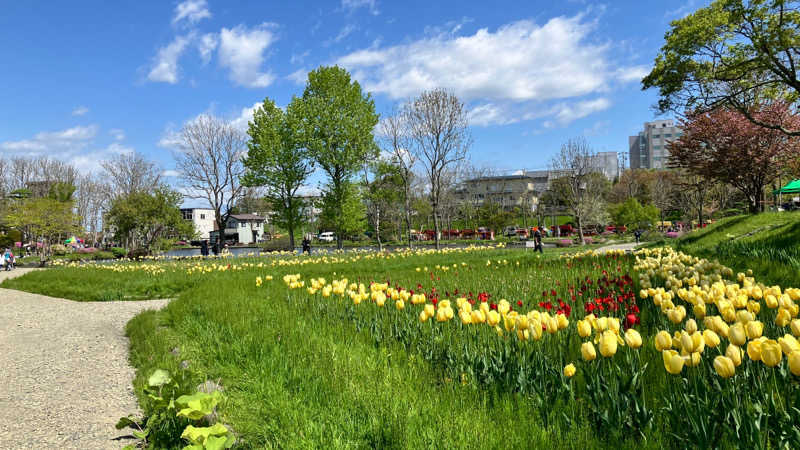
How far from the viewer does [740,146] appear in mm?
19562

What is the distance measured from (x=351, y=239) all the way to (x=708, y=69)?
53.5m

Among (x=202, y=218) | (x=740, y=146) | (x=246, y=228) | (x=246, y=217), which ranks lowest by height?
(x=246, y=228)

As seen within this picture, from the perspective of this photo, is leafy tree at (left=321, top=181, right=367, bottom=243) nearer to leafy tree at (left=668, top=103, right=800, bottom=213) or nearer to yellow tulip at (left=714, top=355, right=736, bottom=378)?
leafy tree at (left=668, top=103, right=800, bottom=213)

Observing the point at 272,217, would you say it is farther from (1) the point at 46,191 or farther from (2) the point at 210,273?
(1) the point at 46,191

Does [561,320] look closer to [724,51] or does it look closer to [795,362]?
[795,362]

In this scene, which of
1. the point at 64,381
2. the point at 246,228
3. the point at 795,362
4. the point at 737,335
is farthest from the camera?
the point at 246,228

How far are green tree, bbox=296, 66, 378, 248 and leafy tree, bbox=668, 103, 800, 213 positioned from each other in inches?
786

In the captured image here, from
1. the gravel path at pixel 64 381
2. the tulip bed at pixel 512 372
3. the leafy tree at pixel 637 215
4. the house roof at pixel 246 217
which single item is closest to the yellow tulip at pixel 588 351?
the tulip bed at pixel 512 372

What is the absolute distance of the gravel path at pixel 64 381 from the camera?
11.2 ft

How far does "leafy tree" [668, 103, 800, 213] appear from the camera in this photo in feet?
63.9

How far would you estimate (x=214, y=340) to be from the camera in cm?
502

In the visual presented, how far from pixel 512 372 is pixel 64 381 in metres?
5.06

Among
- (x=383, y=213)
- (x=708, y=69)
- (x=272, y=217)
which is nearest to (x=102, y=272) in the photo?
(x=272, y=217)

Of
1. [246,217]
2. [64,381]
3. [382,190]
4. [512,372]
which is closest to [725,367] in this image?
[512,372]
